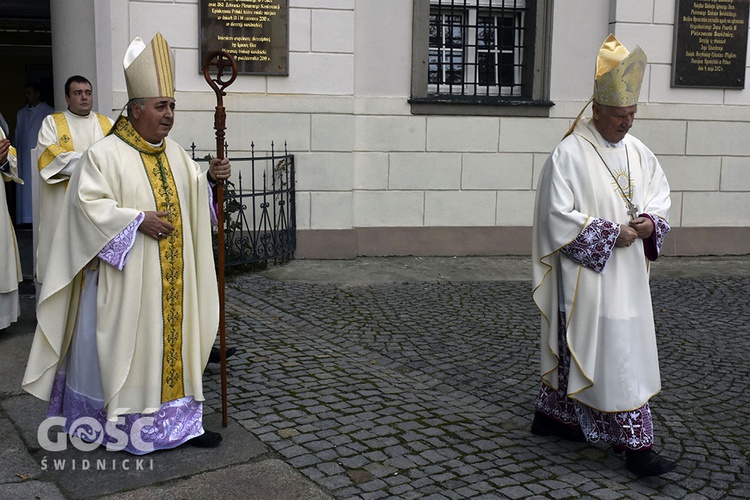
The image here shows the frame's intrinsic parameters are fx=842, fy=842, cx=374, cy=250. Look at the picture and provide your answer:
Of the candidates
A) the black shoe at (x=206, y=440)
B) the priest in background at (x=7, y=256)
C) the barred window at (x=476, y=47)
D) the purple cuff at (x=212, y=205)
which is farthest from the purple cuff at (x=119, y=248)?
the barred window at (x=476, y=47)

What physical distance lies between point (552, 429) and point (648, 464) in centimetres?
64

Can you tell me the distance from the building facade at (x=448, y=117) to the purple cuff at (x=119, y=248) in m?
5.20

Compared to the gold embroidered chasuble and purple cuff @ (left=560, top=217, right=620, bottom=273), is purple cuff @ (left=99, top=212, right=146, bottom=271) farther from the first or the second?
purple cuff @ (left=560, top=217, right=620, bottom=273)

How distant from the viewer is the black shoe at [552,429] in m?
4.43

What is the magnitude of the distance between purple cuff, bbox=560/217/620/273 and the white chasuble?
0.03 meters

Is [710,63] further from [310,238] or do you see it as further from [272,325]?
[272,325]

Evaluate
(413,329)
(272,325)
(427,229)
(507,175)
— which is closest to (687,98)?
(507,175)

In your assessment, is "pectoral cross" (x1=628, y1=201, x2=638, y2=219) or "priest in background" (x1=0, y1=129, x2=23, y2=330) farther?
"priest in background" (x1=0, y1=129, x2=23, y2=330)

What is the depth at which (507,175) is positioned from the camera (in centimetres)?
998

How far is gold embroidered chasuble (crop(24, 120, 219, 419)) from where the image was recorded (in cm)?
402

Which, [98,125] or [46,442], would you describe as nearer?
[46,442]

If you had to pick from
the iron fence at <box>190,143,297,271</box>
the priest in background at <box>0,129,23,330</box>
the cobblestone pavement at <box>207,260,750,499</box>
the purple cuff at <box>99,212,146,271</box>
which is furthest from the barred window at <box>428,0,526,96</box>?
the purple cuff at <box>99,212,146,271</box>

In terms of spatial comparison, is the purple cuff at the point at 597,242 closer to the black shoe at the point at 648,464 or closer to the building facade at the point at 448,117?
the black shoe at the point at 648,464

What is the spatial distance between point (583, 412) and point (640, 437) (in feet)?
1.08
